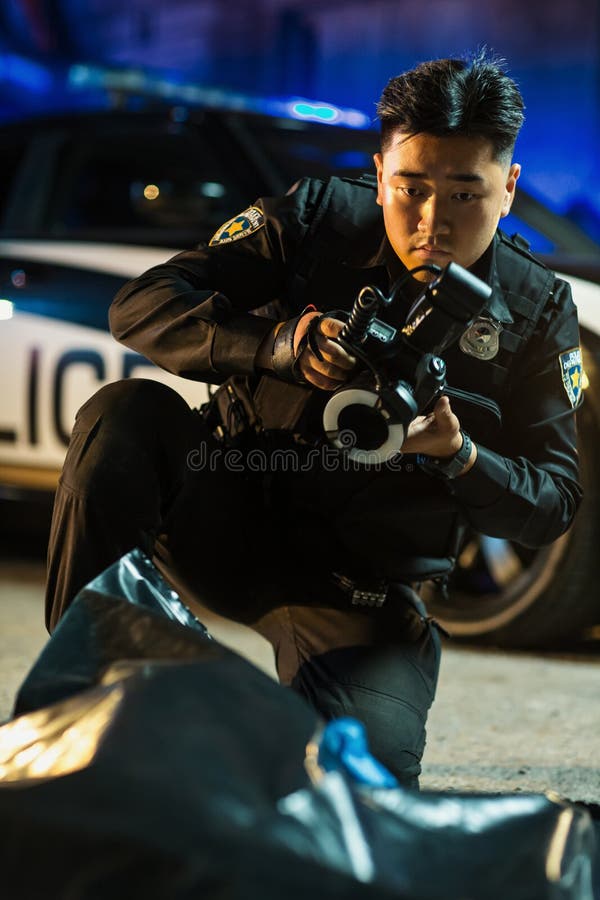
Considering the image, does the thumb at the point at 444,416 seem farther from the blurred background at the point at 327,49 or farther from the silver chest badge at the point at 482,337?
the blurred background at the point at 327,49

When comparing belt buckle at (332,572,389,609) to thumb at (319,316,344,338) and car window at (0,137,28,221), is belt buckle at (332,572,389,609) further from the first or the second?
car window at (0,137,28,221)

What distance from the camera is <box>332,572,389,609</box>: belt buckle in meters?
1.80

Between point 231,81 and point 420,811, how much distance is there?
22.2 ft

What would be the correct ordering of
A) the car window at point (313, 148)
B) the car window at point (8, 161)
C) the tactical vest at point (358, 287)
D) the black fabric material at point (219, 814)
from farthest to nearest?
the car window at point (8, 161) < the car window at point (313, 148) < the tactical vest at point (358, 287) < the black fabric material at point (219, 814)

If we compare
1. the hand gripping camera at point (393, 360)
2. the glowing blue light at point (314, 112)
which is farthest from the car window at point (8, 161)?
the hand gripping camera at point (393, 360)

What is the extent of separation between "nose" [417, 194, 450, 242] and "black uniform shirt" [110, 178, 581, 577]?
0.17 metres

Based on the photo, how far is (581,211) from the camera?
323 cm

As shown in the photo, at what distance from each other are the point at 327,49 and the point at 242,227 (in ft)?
16.6

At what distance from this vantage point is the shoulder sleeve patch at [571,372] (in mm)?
1752

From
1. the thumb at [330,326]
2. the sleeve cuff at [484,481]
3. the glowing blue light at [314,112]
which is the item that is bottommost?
the sleeve cuff at [484,481]

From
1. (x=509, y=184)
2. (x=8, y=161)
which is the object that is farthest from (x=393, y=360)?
(x=8, y=161)

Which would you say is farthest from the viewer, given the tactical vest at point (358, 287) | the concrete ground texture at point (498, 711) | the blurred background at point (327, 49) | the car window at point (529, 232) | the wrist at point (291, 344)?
the blurred background at point (327, 49)

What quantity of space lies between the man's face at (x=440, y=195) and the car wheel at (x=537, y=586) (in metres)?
0.96

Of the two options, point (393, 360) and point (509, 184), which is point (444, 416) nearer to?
point (393, 360)
